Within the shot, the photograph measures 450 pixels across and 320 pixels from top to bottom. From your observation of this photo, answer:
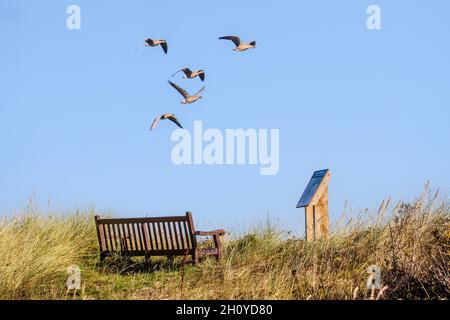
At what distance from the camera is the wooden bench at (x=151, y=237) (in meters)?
10.2

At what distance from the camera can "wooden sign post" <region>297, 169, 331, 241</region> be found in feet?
38.6

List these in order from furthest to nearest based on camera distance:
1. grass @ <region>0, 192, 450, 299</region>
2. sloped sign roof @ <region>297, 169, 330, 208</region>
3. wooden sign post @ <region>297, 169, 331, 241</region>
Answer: sloped sign roof @ <region>297, 169, 330, 208</region> → wooden sign post @ <region>297, 169, 331, 241</region> → grass @ <region>0, 192, 450, 299</region>

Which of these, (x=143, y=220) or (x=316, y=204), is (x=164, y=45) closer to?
(x=143, y=220)

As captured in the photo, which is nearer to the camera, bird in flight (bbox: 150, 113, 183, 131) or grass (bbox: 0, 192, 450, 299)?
grass (bbox: 0, 192, 450, 299)

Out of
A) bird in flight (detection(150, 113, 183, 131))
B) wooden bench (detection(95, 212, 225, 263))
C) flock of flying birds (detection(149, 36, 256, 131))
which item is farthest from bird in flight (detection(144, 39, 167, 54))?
wooden bench (detection(95, 212, 225, 263))

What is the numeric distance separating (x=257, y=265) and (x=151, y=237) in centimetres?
174

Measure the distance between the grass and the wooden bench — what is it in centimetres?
20

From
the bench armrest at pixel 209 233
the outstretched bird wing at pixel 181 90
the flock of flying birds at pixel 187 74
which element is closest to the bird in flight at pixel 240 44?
the flock of flying birds at pixel 187 74

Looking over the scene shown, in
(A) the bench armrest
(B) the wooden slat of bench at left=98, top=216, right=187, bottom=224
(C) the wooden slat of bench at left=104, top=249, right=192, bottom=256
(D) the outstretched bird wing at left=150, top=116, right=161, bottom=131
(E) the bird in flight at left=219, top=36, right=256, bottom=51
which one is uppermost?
(E) the bird in flight at left=219, top=36, right=256, bottom=51

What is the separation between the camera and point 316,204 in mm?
12062

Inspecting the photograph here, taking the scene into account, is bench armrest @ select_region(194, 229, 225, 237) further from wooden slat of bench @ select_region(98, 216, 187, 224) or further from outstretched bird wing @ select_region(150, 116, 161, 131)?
outstretched bird wing @ select_region(150, 116, 161, 131)

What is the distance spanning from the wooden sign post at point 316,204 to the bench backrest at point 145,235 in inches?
85.6
